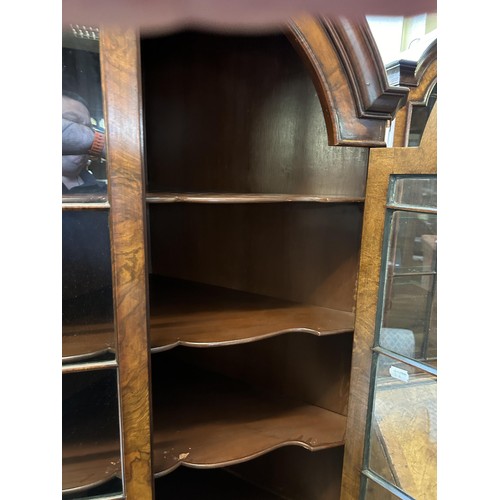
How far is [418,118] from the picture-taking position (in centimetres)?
180

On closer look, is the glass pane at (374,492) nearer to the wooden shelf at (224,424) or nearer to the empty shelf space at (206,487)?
the wooden shelf at (224,424)

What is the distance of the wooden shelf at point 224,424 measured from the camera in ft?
2.96

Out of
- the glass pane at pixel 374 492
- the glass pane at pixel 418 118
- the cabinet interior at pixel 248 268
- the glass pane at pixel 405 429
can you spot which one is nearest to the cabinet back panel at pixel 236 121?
the cabinet interior at pixel 248 268

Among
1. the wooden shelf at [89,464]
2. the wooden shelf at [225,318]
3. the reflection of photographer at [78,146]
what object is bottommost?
the wooden shelf at [89,464]

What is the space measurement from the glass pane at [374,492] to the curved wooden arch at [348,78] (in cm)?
69

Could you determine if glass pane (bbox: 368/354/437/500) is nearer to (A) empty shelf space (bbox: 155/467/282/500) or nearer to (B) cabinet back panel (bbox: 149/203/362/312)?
(B) cabinet back panel (bbox: 149/203/362/312)

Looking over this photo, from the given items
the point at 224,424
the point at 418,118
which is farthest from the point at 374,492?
the point at 418,118

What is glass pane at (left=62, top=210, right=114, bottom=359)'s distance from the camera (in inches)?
25.9

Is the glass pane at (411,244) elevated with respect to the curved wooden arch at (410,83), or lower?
lower

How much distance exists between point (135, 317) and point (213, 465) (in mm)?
374

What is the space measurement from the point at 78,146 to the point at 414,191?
0.57m
